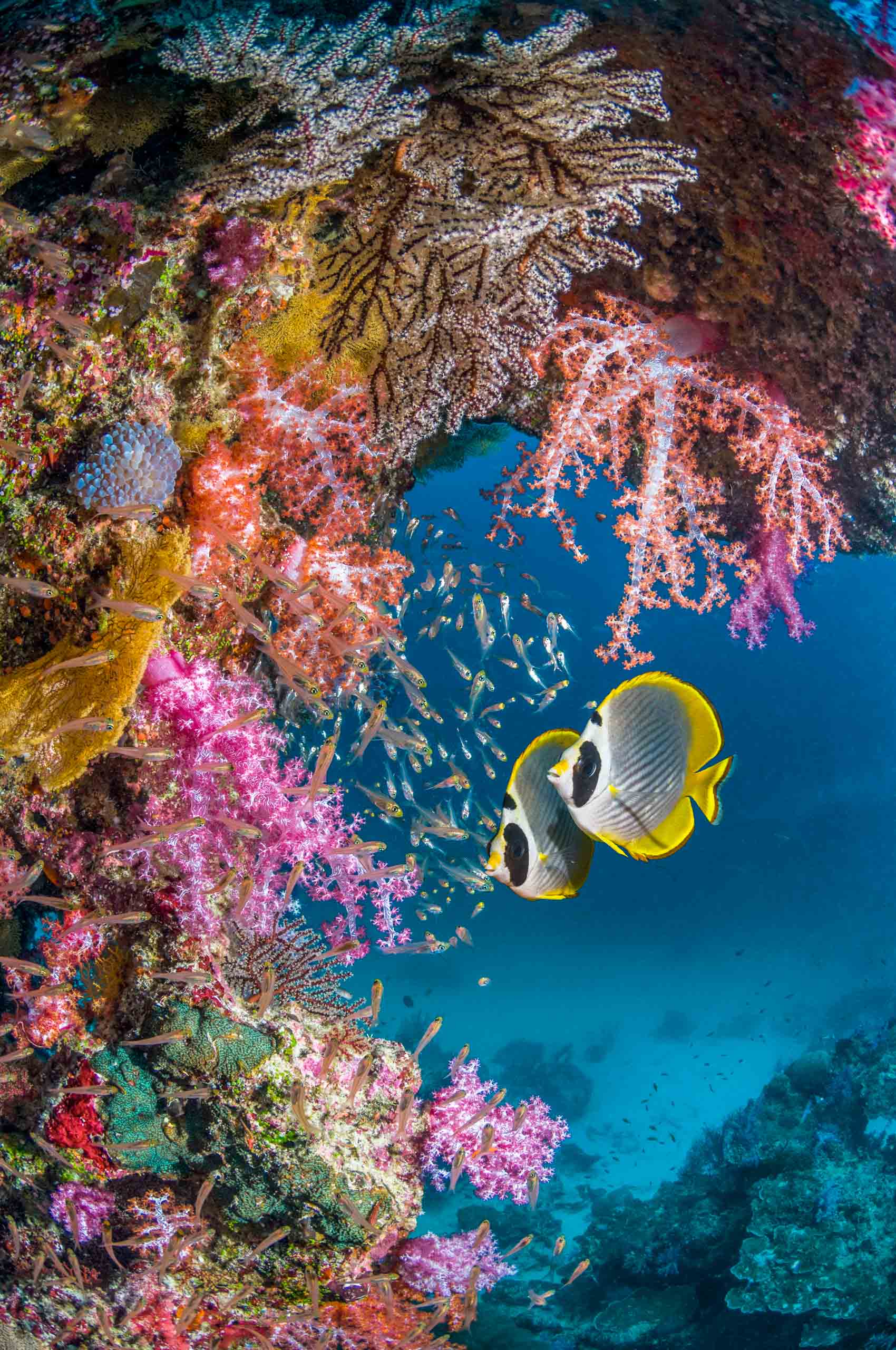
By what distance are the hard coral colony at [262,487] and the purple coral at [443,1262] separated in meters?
0.03

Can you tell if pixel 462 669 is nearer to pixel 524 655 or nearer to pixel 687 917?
pixel 524 655

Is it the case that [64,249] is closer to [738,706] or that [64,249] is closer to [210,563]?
[210,563]

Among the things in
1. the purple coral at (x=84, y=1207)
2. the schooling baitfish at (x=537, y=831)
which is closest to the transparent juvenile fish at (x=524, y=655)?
the schooling baitfish at (x=537, y=831)

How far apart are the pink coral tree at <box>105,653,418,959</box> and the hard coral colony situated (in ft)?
0.07

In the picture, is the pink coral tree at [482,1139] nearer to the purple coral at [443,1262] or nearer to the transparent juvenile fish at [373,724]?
the purple coral at [443,1262]

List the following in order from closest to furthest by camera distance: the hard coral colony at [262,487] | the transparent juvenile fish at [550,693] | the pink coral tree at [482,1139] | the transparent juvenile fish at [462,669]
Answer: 1. the hard coral colony at [262,487]
2. the pink coral tree at [482,1139]
3. the transparent juvenile fish at [550,693]
4. the transparent juvenile fish at [462,669]

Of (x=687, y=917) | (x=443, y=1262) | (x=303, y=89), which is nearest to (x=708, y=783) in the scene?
(x=303, y=89)

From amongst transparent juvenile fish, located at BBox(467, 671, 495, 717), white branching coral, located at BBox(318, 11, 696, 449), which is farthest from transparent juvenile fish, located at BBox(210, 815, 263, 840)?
white branching coral, located at BBox(318, 11, 696, 449)

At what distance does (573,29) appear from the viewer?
11.2 ft

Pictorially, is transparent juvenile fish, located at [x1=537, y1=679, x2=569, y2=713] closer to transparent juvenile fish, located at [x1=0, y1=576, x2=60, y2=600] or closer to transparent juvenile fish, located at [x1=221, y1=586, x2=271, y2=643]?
transparent juvenile fish, located at [x1=221, y1=586, x2=271, y2=643]

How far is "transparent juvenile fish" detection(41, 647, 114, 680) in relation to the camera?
2723 mm

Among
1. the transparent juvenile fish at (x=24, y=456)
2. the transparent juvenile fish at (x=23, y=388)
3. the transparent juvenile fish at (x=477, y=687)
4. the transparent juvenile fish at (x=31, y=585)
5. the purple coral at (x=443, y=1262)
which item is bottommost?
the purple coral at (x=443, y=1262)

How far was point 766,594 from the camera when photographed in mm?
4934

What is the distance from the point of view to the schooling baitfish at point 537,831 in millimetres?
2514
